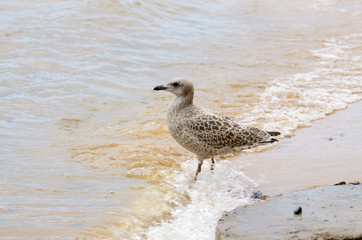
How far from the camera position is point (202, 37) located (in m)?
14.3

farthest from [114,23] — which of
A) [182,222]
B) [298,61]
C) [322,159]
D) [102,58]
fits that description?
[182,222]

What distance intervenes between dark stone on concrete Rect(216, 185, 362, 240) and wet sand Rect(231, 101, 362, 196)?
3.01 ft

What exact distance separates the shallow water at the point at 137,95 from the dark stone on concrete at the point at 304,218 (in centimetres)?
48

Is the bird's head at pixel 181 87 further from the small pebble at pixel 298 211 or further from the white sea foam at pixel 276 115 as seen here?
the small pebble at pixel 298 211

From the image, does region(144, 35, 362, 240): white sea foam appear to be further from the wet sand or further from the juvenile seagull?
the juvenile seagull

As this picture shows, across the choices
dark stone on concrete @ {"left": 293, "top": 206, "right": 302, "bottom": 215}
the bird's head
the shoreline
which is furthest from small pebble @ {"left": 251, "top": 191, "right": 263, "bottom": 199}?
the bird's head

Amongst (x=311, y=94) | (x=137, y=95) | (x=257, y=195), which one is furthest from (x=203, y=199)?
(x=311, y=94)

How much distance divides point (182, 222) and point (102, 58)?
7175 mm

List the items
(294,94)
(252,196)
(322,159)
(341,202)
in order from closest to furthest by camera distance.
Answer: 1. (341,202)
2. (252,196)
3. (322,159)
4. (294,94)

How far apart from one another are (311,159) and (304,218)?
240 centimetres

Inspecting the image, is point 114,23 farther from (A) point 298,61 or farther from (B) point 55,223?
(B) point 55,223

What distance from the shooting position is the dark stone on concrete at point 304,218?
4.16 meters

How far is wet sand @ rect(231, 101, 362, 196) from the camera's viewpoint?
608 centimetres

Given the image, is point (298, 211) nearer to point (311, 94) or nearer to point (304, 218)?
point (304, 218)
